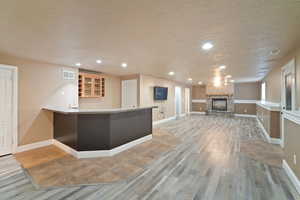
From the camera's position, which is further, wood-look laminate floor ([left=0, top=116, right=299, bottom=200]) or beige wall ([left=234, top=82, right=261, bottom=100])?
beige wall ([left=234, top=82, right=261, bottom=100])

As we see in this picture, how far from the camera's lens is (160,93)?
7098mm

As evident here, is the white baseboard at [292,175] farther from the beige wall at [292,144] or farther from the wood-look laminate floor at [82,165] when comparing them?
the wood-look laminate floor at [82,165]

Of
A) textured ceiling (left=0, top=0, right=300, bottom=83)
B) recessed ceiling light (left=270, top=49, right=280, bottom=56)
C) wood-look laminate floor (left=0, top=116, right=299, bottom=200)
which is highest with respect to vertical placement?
recessed ceiling light (left=270, top=49, right=280, bottom=56)

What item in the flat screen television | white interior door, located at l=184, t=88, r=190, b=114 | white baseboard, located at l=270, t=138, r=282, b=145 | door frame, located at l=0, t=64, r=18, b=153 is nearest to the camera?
door frame, located at l=0, t=64, r=18, b=153

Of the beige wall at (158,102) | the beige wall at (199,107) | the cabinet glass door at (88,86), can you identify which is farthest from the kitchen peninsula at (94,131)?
the beige wall at (199,107)

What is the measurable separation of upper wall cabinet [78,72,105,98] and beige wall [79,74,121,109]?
26 centimetres

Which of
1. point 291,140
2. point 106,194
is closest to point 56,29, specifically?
point 106,194

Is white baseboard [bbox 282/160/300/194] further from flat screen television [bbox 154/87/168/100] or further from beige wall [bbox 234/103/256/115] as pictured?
beige wall [bbox 234/103/256/115]

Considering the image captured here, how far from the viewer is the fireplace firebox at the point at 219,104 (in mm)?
10353

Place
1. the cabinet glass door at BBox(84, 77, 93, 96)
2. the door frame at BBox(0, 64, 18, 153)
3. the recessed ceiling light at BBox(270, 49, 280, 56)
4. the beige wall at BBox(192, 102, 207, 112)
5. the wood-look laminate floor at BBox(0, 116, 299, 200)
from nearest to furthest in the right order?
the wood-look laminate floor at BBox(0, 116, 299, 200) → the recessed ceiling light at BBox(270, 49, 280, 56) → the door frame at BBox(0, 64, 18, 153) → the cabinet glass door at BBox(84, 77, 93, 96) → the beige wall at BBox(192, 102, 207, 112)

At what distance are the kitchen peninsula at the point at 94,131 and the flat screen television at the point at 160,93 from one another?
3.19m

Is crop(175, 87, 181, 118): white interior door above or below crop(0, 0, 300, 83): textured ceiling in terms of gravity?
below

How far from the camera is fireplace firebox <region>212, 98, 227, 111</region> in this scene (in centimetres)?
1035

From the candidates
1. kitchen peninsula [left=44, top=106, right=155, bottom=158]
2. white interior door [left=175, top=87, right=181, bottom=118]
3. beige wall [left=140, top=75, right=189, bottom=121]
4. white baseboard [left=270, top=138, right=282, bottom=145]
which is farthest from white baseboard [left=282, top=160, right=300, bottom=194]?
white interior door [left=175, top=87, right=181, bottom=118]
